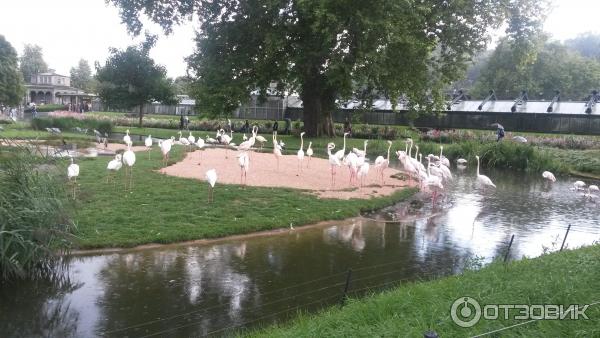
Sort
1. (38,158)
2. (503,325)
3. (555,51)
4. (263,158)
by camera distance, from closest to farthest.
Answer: (503,325)
(38,158)
(263,158)
(555,51)

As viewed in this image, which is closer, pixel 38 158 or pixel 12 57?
pixel 38 158

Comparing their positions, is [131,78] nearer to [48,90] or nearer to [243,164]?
[243,164]

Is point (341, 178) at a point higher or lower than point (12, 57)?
lower

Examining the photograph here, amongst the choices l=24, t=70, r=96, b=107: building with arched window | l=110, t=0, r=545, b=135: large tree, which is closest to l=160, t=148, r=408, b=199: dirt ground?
l=110, t=0, r=545, b=135: large tree

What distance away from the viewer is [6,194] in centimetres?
678

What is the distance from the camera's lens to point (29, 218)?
6.78m

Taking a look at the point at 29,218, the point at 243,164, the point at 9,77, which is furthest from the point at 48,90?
the point at 29,218

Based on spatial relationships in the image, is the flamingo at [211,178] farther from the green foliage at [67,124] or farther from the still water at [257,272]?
the green foliage at [67,124]

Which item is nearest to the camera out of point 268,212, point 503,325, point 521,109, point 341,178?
point 503,325

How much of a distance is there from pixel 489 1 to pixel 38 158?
25.0 m

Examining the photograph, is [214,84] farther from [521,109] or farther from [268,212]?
[521,109]

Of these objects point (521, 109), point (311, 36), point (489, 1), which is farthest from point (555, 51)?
point (311, 36)

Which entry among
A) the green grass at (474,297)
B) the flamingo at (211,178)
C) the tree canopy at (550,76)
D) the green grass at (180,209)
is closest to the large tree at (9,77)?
the green grass at (180,209)

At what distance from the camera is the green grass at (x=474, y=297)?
452 centimetres
